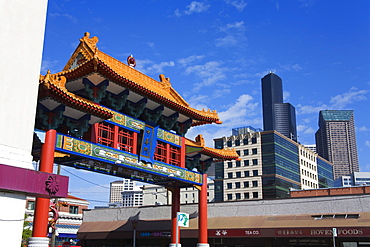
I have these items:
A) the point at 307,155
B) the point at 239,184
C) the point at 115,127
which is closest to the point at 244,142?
the point at 239,184

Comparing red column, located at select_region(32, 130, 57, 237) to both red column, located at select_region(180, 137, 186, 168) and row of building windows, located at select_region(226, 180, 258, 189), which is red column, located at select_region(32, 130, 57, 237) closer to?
red column, located at select_region(180, 137, 186, 168)

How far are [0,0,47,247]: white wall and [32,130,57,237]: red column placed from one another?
30.7ft

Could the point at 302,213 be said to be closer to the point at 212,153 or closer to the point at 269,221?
the point at 269,221

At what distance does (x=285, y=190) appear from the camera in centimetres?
11475

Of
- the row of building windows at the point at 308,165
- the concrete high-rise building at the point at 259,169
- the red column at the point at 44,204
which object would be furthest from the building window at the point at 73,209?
the row of building windows at the point at 308,165

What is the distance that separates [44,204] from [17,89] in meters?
10.6

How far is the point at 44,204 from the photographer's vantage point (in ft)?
75.3

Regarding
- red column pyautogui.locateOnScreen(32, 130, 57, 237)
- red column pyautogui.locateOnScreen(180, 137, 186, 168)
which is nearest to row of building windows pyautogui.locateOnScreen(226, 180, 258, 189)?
red column pyautogui.locateOnScreen(180, 137, 186, 168)

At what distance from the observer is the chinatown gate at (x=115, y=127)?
24.2 m

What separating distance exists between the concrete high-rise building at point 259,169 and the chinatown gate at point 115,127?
76.3 meters

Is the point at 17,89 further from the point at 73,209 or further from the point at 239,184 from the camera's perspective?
the point at 239,184

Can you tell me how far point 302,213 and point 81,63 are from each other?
21725mm

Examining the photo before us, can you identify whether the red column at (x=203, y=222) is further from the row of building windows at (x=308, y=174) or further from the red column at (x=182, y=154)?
the row of building windows at (x=308, y=174)

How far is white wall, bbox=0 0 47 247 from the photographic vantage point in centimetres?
1334
